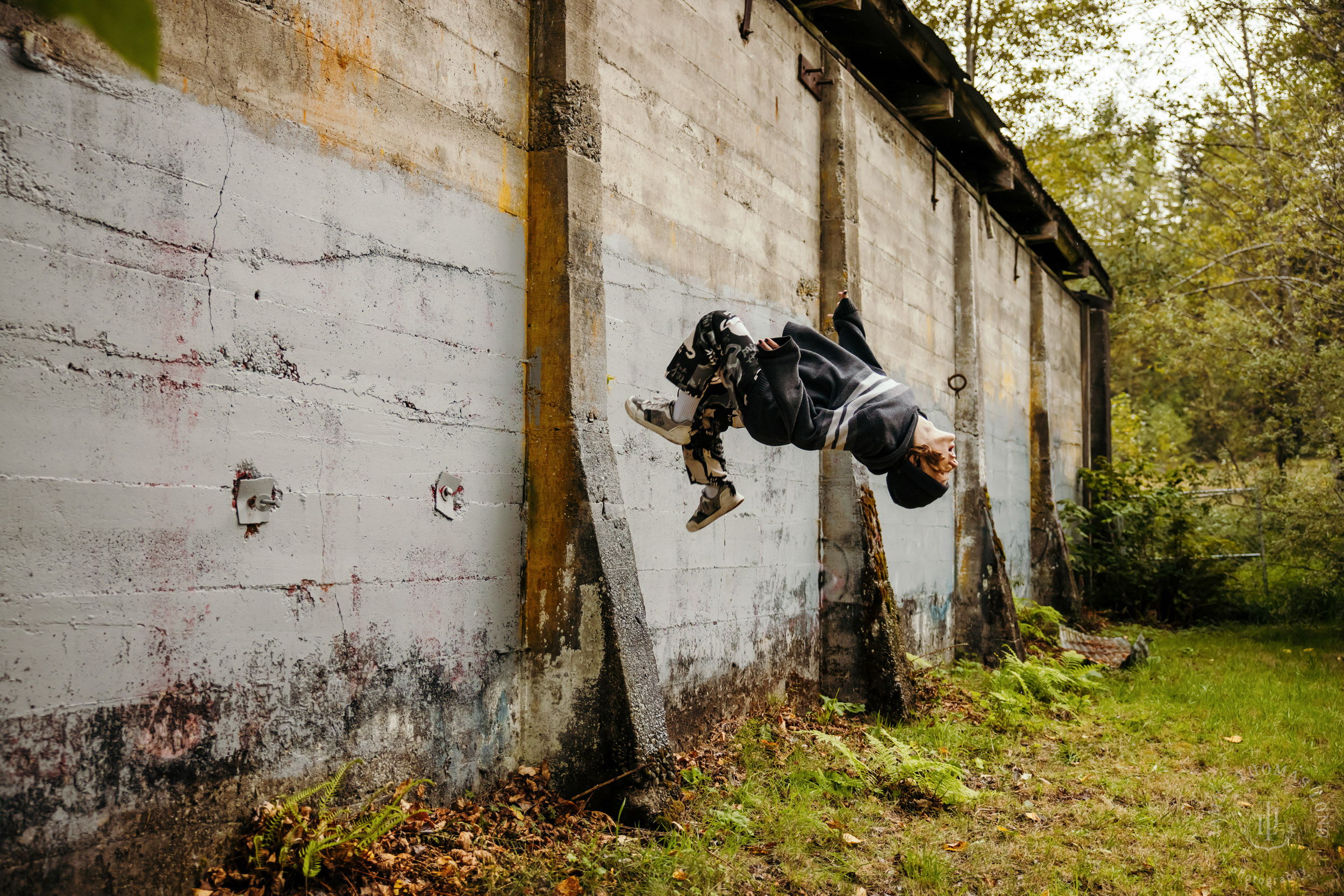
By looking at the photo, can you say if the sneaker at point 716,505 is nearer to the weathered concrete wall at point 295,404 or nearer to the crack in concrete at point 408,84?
the weathered concrete wall at point 295,404

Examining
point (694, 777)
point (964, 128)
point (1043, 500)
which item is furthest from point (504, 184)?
point (1043, 500)

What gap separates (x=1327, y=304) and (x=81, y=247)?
15.4 m

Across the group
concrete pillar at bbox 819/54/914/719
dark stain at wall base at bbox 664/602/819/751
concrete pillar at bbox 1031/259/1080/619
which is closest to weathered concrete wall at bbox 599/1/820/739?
dark stain at wall base at bbox 664/602/819/751

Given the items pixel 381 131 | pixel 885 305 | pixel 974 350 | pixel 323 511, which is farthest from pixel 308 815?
pixel 974 350

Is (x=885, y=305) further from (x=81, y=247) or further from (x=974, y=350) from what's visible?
(x=81, y=247)

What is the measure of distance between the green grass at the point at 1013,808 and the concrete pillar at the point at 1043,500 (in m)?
5.18

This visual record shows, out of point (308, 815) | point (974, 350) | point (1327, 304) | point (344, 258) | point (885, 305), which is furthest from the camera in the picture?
point (1327, 304)

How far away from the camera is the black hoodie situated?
11.6ft

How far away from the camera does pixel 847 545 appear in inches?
299

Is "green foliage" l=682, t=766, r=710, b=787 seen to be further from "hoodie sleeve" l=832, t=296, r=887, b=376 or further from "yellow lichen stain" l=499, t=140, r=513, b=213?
"yellow lichen stain" l=499, t=140, r=513, b=213

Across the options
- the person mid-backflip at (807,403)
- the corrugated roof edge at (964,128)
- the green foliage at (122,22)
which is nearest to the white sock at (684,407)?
the person mid-backflip at (807,403)

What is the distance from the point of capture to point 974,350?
1109cm

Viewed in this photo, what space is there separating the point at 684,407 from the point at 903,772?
321 cm

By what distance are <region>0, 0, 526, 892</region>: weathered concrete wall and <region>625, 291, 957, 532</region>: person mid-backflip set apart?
1.15 meters
